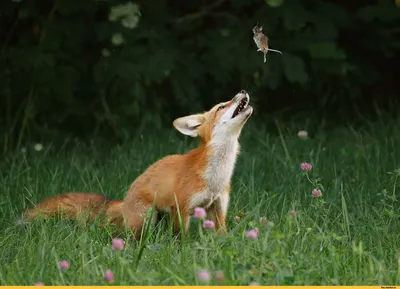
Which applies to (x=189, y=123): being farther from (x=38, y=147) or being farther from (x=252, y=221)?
(x=38, y=147)

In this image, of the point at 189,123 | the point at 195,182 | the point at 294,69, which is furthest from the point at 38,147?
the point at 195,182

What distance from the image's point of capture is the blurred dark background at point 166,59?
26.7ft

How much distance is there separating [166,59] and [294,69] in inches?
44.5

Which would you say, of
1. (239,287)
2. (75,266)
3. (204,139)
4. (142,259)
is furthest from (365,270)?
(204,139)

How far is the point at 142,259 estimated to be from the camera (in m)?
4.57

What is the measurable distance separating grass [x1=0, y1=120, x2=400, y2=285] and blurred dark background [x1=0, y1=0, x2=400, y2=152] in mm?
512

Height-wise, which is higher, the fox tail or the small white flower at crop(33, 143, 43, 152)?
the fox tail

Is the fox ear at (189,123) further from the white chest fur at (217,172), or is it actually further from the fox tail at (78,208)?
the fox tail at (78,208)

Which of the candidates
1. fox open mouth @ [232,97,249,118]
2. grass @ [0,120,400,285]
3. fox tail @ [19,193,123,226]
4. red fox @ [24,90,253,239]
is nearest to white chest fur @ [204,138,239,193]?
red fox @ [24,90,253,239]

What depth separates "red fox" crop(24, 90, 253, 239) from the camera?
5.60 metres

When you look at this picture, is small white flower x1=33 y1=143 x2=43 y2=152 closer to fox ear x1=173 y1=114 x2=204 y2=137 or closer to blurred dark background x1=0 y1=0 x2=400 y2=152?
blurred dark background x1=0 y1=0 x2=400 y2=152

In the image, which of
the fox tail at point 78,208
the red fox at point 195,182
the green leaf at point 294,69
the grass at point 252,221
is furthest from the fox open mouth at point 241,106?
the green leaf at point 294,69

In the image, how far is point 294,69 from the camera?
8.06 m

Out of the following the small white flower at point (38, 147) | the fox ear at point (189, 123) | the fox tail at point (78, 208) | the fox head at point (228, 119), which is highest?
the fox head at point (228, 119)
